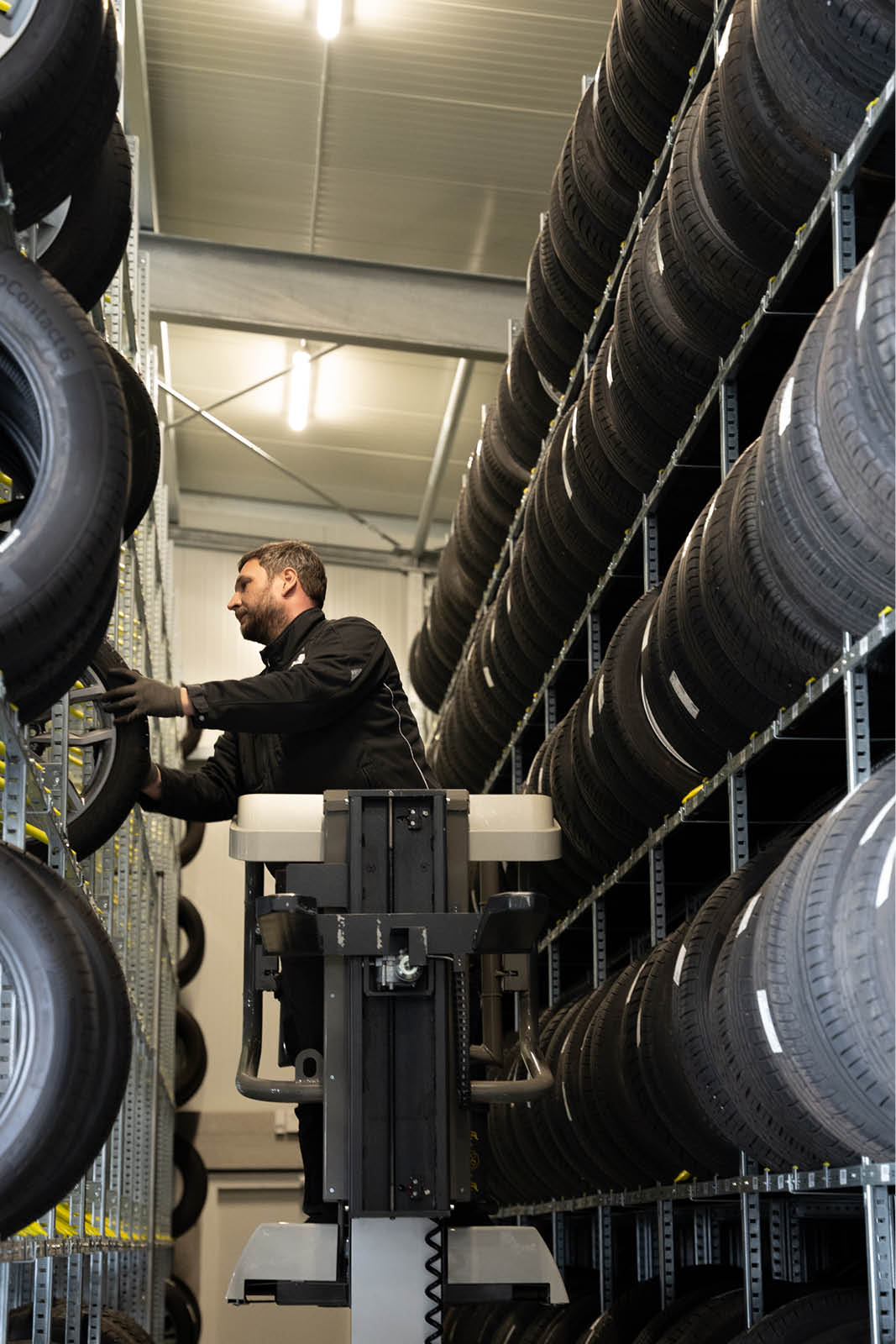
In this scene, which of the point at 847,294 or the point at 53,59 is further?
the point at 847,294

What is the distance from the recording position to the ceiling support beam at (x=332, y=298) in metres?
11.0

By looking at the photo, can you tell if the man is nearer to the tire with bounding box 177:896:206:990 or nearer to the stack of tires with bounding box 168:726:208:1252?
the stack of tires with bounding box 168:726:208:1252

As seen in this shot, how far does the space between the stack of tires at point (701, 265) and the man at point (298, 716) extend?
105cm

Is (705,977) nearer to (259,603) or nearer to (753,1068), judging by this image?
(753,1068)

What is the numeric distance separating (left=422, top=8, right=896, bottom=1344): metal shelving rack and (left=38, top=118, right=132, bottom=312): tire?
70.0 inches

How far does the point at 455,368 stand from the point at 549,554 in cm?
665

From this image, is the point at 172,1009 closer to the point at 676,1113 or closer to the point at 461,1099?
the point at 676,1113

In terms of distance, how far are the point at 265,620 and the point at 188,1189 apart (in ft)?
A: 38.6

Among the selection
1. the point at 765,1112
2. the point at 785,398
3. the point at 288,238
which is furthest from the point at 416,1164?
the point at 288,238

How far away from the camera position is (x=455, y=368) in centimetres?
1344

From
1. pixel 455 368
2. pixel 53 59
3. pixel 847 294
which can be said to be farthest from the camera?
pixel 455 368

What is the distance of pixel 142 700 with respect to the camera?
4594 mm

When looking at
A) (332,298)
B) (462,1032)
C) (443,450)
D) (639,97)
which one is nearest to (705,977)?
(462,1032)

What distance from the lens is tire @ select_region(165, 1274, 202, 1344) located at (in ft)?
48.0
